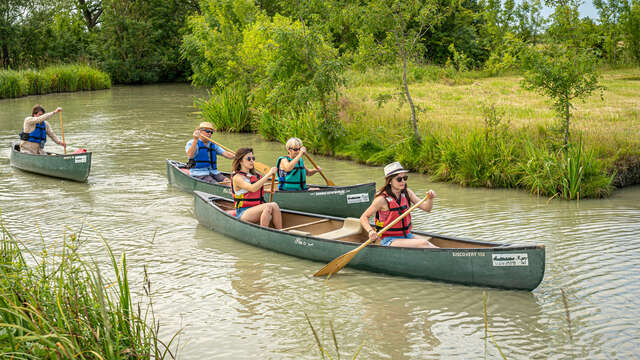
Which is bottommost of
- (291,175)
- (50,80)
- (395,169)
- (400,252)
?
(400,252)

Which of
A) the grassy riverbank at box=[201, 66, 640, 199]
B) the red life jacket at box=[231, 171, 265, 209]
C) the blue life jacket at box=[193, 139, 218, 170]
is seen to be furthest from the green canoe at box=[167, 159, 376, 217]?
the grassy riverbank at box=[201, 66, 640, 199]

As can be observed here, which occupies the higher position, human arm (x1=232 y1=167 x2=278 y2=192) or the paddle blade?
human arm (x1=232 y1=167 x2=278 y2=192)

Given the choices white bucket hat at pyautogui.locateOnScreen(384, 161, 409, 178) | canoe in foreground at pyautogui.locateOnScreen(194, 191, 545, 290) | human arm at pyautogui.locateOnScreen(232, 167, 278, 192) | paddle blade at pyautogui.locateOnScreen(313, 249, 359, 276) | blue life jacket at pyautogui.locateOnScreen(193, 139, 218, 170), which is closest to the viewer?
canoe in foreground at pyautogui.locateOnScreen(194, 191, 545, 290)

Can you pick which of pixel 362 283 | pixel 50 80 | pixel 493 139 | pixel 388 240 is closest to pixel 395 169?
pixel 388 240

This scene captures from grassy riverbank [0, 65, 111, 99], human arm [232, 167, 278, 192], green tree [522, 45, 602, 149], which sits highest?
grassy riverbank [0, 65, 111, 99]

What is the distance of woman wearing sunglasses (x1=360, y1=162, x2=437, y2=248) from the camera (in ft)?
21.9

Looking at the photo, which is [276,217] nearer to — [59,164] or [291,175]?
[291,175]

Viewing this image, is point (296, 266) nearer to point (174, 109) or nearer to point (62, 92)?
point (174, 109)

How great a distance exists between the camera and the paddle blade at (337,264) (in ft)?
22.0

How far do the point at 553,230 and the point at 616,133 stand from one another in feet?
12.0

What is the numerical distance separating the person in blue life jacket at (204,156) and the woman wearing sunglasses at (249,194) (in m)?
2.57

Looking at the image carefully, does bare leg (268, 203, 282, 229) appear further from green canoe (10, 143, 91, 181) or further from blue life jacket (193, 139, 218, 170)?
green canoe (10, 143, 91, 181)

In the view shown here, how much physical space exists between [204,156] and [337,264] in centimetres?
504

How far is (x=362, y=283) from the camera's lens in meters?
6.77
